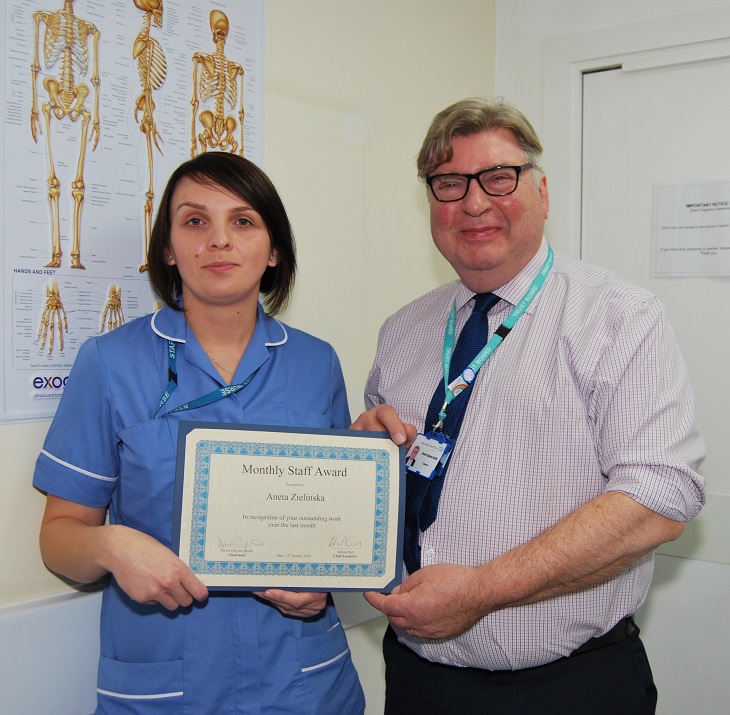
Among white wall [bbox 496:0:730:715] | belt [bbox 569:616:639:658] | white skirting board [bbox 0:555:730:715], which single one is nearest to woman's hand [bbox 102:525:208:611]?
belt [bbox 569:616:639:658]

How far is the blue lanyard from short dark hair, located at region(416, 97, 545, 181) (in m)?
0.69

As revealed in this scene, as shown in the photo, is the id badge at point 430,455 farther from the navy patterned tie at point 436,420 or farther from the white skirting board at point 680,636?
the white skirting board at point 680,636

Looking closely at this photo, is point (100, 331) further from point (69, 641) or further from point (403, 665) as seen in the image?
point (403, 665)

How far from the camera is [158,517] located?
5.08 ft

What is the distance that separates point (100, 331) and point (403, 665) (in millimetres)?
1060

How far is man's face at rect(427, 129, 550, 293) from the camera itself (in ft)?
5.82

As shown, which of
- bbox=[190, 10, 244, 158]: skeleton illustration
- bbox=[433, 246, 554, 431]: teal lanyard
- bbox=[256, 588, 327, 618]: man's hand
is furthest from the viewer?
bbox=[190, 10, 244, 158]: skeleton illustration

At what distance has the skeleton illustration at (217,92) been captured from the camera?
198 centimetres

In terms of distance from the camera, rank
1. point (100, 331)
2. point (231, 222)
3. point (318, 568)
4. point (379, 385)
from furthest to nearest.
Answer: point (379, 385)
point (100, 331)
point (231, 222)
point (318, 568)

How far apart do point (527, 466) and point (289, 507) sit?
0.51 metres

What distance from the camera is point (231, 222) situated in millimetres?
1654

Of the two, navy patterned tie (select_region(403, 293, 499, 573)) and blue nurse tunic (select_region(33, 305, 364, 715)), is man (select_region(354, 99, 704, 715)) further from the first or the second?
blue nurse tunic (select_region(33, 305, 364, 715))

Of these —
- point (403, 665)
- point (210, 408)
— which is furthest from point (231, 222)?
point (403, 665)

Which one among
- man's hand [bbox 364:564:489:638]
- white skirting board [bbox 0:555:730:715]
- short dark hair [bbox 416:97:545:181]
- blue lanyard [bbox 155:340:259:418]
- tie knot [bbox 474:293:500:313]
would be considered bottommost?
white skirting board [bbox 0:555:730:715]
